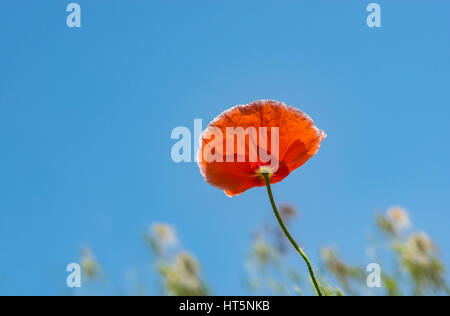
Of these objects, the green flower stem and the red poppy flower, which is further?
the red poppy flower

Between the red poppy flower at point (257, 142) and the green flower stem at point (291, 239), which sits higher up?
the red poppy flower at point (257, 142)

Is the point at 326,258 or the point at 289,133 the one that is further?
the point at 326,258

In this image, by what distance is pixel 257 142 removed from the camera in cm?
95

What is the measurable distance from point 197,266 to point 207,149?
7.46ft

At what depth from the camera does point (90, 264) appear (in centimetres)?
374

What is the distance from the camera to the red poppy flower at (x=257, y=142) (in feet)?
3.07

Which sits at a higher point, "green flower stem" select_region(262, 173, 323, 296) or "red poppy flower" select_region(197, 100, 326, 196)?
"red poppy flower" select_region(197, 100, 326, 196)

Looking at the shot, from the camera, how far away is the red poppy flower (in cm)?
94

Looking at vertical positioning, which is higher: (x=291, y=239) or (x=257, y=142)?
(x=257, y=142)

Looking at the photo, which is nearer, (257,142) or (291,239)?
(291,239)

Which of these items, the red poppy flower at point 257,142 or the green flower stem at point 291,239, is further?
the red poppy flower at point 257,142
